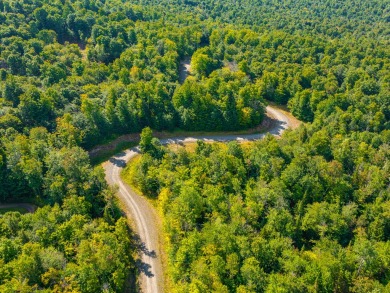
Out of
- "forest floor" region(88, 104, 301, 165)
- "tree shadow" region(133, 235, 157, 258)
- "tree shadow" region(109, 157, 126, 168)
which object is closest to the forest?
"tree shadow" region(133, 235, 157, 258)

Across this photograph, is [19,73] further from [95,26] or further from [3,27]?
[95,26]

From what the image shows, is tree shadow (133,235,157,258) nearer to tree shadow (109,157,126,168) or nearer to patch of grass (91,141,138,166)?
tree shadow (109,157,126,168)

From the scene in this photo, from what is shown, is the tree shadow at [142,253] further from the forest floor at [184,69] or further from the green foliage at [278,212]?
the forest floor at [184,69]

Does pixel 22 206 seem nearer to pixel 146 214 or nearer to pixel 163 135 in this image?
pixel 146 214

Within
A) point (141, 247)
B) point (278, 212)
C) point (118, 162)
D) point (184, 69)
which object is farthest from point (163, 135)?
point (278, 212)

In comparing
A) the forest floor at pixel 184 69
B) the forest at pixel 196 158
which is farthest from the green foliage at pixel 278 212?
the forest floor at pixel 184 69

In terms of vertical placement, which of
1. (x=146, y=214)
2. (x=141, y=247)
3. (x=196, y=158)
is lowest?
(x=141, y=247)
